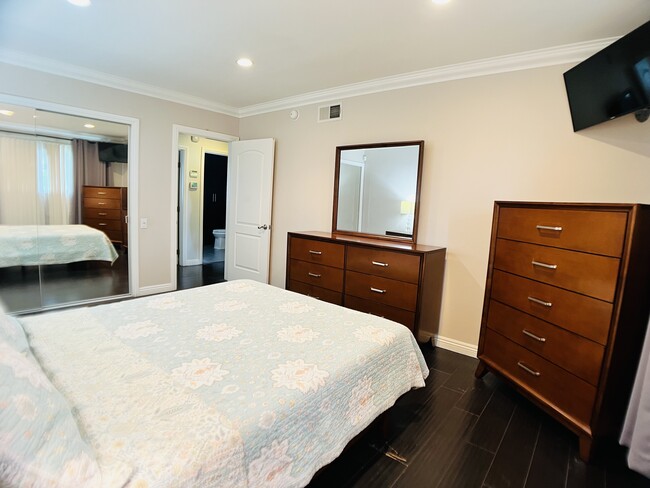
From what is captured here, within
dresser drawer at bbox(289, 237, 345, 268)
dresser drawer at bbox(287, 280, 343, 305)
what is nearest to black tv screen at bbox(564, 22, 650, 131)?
dresser drawer at bbox(289, 237, 345, 268)

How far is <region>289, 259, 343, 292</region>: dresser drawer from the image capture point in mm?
3193

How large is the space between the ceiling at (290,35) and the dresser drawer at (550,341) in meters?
1.89

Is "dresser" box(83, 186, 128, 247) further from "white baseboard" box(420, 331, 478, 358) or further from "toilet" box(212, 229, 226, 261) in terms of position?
"white baseboard" box(420, 331, 478, 358)

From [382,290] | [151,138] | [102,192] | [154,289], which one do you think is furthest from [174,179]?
[382,290]

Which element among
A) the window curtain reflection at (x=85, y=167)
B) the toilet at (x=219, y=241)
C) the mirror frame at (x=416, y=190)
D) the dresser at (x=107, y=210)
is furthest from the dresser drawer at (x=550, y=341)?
the toilet at (x=219, y=241)

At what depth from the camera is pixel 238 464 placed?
36.9 inches

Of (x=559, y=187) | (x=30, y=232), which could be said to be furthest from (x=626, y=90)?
(x=30, y=232)

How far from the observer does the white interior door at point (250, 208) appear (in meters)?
4.41

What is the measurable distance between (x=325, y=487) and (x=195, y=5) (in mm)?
2861

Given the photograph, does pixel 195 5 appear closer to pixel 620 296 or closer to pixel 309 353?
pixel 309 353

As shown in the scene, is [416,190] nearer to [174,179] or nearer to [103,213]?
[174,179]

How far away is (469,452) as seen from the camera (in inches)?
70.0

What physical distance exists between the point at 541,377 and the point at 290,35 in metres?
2.87

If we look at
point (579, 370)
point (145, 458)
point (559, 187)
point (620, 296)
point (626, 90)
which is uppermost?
point (626, 90)
